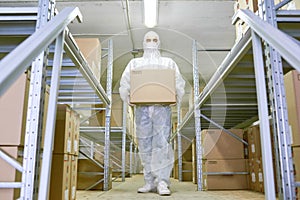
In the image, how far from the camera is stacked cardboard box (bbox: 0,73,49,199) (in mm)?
1126

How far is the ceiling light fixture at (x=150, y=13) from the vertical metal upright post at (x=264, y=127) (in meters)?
2.20

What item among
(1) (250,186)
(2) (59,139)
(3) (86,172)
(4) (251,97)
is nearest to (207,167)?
(1) (250,186)

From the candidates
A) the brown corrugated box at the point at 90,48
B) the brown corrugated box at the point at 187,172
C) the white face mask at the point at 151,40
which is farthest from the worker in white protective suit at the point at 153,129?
the brown corrugated box at the point at 187,172

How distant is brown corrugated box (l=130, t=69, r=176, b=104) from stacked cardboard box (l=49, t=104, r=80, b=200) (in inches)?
25.3

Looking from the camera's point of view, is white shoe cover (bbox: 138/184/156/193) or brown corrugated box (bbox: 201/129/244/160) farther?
brown corrugated box (bbox: 201/129/244/160)

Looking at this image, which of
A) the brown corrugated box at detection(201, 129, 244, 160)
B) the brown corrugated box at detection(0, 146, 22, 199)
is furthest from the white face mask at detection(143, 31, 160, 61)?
the brown corrugated box at detection(0, 146, 22, 199)

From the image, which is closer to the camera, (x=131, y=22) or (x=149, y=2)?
(x=149, y=2)

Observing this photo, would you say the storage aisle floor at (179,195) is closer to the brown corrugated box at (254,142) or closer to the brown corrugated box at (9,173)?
the brown corrugated box at (254,142)

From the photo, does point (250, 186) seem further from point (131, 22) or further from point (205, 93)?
point (131, 22)

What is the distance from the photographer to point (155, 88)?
7.35 ft

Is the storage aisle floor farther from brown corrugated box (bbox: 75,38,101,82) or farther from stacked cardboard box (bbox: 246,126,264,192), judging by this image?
brown corrugated box (bbox: 75,38,101,82)

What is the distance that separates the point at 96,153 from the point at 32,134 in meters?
3.16

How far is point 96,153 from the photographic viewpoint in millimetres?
4176

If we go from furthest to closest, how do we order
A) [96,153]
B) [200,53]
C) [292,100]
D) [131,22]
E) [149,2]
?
[200,53] → [96,153] → [131,22] → [149,2] → [292,100]
